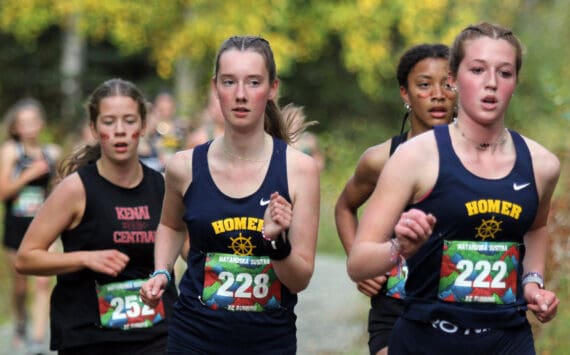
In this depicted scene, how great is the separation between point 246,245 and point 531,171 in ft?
3.92

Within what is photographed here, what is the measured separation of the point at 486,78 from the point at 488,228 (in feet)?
1.79

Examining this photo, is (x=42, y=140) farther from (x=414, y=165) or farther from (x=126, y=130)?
(x=414, y=165)

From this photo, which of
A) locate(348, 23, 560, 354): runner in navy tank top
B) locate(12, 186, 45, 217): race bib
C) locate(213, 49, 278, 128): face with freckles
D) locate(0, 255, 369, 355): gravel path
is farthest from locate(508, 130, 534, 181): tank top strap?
locate(12, 186, 45, 217): race bib

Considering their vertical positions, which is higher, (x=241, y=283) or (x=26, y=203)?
(x=241, y=283)

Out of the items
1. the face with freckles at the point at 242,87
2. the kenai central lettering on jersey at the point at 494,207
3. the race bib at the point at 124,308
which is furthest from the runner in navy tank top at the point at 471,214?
the race bib at the point at 124,308

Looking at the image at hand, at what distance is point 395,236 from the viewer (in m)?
4.26

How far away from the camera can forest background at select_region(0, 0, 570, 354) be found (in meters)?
20.9

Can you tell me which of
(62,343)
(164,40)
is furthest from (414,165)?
(164,40)

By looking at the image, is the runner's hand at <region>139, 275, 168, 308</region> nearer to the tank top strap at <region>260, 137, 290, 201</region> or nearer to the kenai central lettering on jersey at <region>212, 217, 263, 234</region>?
the kenai central lettering on jersey at <region>212, 217, 263, 234</region>

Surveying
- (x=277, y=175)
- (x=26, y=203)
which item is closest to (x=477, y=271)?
(x=277, y=175)

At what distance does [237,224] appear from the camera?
4.84 meters

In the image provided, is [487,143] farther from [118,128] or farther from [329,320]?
[329,320]

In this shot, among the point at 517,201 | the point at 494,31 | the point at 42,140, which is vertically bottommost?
the point at 42,140

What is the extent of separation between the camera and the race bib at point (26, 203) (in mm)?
Result: 10727
